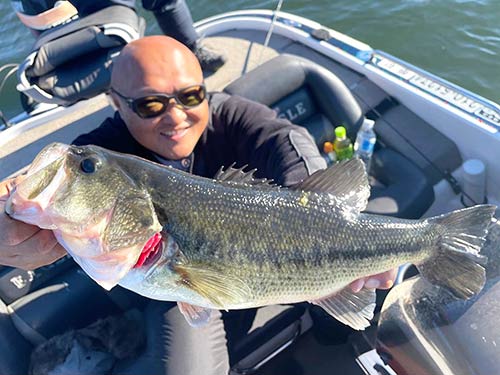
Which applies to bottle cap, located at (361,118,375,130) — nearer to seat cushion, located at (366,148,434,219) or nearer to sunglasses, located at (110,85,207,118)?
seat cushion, located at (366,148,434,219)

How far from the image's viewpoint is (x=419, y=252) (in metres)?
2.04

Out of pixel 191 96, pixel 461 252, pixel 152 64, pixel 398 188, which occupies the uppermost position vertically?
pixel 152 64

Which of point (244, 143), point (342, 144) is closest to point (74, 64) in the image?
point (244, 143)

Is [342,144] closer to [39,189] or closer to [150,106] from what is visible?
A: [150,106]

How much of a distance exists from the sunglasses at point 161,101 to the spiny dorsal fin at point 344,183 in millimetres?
864

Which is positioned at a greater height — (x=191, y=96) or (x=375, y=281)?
(x=191, y=96)

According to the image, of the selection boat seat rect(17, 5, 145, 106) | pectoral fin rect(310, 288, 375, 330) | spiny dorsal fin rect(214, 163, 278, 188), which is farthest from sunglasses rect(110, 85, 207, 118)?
boat seat rect(17, 5, 145, 106)

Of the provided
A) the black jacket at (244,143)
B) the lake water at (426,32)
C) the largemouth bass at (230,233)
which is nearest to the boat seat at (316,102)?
the black jacket at (244,143)

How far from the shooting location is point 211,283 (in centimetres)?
174

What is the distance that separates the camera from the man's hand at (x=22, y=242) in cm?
169

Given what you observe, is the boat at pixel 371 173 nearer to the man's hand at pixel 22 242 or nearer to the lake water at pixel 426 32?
the man's hand at pixel 22 242

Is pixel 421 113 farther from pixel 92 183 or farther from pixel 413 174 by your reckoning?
pixel 92 183

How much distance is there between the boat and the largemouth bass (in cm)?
46

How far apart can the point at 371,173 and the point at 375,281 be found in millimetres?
1879
